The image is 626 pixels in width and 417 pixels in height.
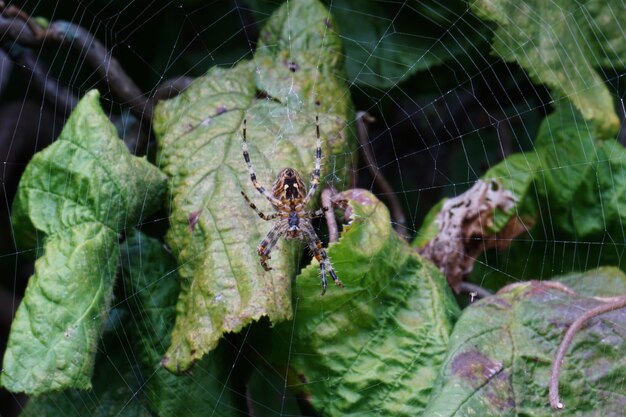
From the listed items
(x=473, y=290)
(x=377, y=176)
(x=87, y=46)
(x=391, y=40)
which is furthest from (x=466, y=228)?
(x=87, y=46)

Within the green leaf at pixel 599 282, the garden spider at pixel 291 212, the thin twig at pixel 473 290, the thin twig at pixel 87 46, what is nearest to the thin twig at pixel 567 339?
the green leaf at pixel 599 282

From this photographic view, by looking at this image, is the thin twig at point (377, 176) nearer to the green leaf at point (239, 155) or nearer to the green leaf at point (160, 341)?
the green leaf at point (239, 155)

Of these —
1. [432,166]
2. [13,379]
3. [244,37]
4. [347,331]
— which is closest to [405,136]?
[432,166]

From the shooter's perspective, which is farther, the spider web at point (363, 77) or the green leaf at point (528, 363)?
the spider web at point (363, 77)

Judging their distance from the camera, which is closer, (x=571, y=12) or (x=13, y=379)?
(x=13, y=379)

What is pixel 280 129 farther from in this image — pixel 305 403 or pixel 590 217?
pixel 590 217

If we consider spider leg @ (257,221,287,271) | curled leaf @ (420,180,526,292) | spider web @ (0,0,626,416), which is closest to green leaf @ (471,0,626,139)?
spider web @ (0,0,626,416)

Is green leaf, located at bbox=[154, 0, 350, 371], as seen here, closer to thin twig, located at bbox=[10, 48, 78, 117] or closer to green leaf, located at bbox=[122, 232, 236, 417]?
green leaf, located at bbox=[122, 232, 236, 417]
